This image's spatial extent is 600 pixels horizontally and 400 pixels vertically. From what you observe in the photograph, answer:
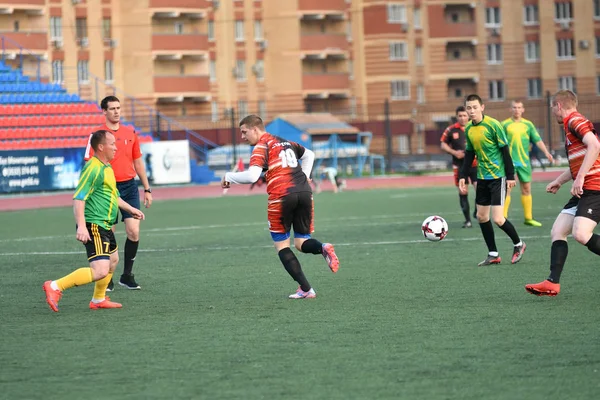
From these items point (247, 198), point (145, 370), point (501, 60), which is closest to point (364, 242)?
point (145, 370)

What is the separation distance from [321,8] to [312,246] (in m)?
65.3

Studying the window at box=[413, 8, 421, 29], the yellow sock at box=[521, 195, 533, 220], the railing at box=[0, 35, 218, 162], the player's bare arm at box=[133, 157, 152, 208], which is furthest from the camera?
the window at box=[413, 8, 421, 29]

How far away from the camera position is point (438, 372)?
7.22m

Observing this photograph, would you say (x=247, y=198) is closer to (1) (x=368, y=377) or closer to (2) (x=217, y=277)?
(2) (x=217, y=277)

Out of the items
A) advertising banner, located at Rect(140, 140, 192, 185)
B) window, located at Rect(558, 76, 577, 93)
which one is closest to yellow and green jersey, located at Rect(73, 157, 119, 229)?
advertising banner, located at Rect(140, 140, 192, 185)

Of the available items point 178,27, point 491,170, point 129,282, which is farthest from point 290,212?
point 178,27

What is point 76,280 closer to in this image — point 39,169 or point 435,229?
point 435,229

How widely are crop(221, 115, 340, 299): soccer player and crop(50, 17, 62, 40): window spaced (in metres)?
59.2

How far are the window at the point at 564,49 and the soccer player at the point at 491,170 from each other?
6760 cm

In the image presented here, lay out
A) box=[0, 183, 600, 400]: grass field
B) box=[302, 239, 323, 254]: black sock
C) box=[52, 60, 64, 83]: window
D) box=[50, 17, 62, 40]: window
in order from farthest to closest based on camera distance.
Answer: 1. box=[50, 17, 62, 40]: window
2. box=[52, 60, 64, 83]: window
3. box=[302, 239, 323, 254]: black sock
4. box=[0, 183, 600, 400]: grass field

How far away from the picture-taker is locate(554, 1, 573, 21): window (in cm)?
7856

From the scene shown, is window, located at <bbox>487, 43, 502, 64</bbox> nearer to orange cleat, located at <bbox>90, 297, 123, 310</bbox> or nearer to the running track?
the running track

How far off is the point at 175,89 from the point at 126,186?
59.2 metres

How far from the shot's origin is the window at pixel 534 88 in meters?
78.9
